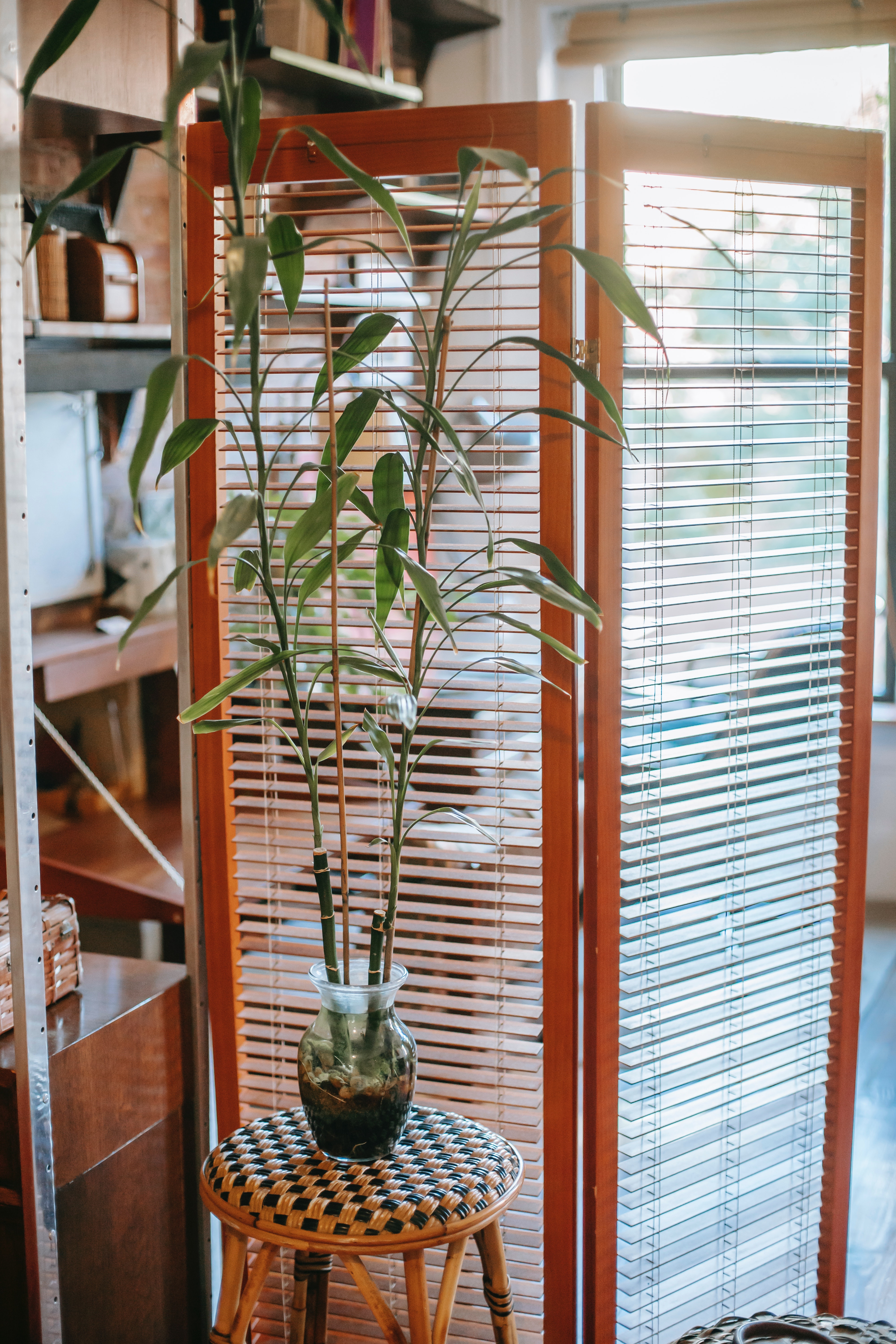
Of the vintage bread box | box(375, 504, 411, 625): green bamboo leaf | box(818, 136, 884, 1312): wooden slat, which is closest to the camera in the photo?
box(375, 504, 411, 625): green bamboo leaf

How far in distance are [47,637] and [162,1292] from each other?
1378mm

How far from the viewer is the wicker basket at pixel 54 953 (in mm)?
1591

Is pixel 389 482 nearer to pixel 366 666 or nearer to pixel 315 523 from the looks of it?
pixel 315 523

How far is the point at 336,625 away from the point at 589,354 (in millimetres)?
505

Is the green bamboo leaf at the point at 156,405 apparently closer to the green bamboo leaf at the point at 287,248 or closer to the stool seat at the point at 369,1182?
the green bamboo leaf at the point at 287,248

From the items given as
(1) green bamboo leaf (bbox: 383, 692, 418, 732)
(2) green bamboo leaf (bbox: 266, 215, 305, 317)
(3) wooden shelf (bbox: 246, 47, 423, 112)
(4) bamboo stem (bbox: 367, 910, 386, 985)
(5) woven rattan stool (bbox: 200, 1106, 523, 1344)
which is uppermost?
(3) wooden shelf (bbox: 246, 47, 423, 112)

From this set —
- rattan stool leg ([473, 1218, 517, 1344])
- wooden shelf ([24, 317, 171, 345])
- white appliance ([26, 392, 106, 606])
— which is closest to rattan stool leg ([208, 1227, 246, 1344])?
rattan stool leg ([473, 1218, 517, 1344])

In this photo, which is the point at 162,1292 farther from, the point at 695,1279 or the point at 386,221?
the point at 386,221

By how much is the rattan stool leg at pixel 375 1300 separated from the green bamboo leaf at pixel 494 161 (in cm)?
110

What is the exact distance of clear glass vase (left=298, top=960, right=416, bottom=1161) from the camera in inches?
54.5

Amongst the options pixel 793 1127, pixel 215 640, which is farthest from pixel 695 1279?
pixel 215 640

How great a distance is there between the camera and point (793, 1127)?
1966mm

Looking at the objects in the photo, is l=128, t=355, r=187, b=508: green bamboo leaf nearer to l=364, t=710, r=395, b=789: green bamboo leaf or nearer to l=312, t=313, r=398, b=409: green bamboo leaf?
l=312, t=313, r=398, b=409: green bamboo leaf

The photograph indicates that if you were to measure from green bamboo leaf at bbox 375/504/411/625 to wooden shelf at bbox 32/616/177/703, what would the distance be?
100 cm
